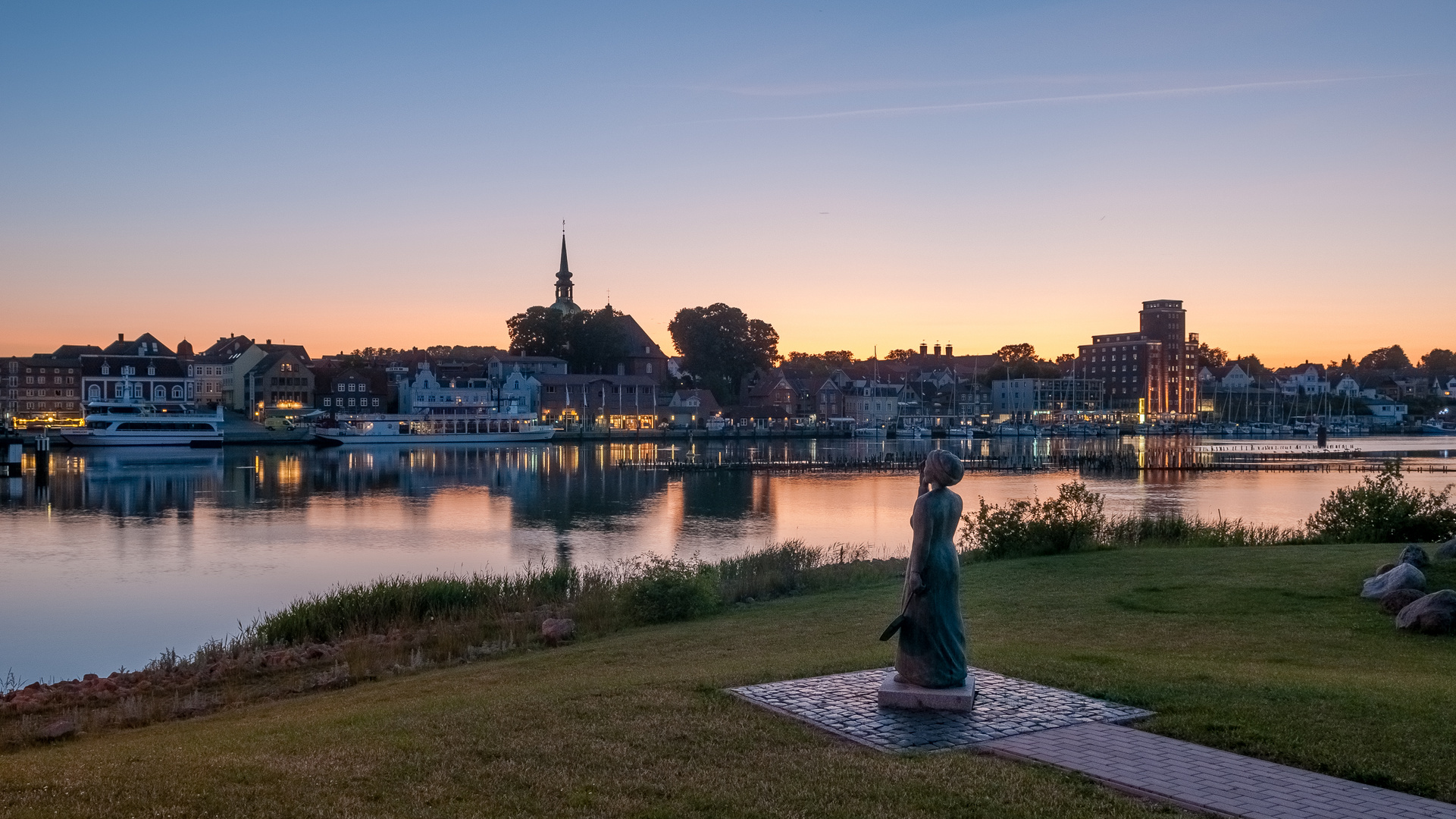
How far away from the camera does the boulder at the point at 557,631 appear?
18.7m

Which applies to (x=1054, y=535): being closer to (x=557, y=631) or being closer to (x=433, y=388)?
(x=557, y=631)

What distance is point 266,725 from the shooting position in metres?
11.6

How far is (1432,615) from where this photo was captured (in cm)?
1354

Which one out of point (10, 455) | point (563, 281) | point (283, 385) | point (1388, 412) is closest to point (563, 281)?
point (563, 281)

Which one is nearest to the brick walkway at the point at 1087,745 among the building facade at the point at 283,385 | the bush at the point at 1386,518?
the bush at the point at 1386,518

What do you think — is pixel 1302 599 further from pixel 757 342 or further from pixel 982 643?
pixel 757 342

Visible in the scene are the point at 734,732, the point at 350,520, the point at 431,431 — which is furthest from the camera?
the point at 431,431

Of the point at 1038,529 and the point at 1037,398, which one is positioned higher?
the point at 1037,398

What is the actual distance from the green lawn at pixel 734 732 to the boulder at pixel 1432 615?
0.28 m

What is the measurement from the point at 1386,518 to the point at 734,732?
21.2 meters

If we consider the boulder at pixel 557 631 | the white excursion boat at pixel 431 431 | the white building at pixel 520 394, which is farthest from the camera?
the white building at pixel 520 394

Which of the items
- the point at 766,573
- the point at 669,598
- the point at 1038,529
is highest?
the point at 1038,529

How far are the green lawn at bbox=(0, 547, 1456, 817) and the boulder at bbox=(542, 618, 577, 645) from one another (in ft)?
6.82

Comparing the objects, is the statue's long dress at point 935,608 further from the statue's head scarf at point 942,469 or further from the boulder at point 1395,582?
the boulder at point 1395,582
